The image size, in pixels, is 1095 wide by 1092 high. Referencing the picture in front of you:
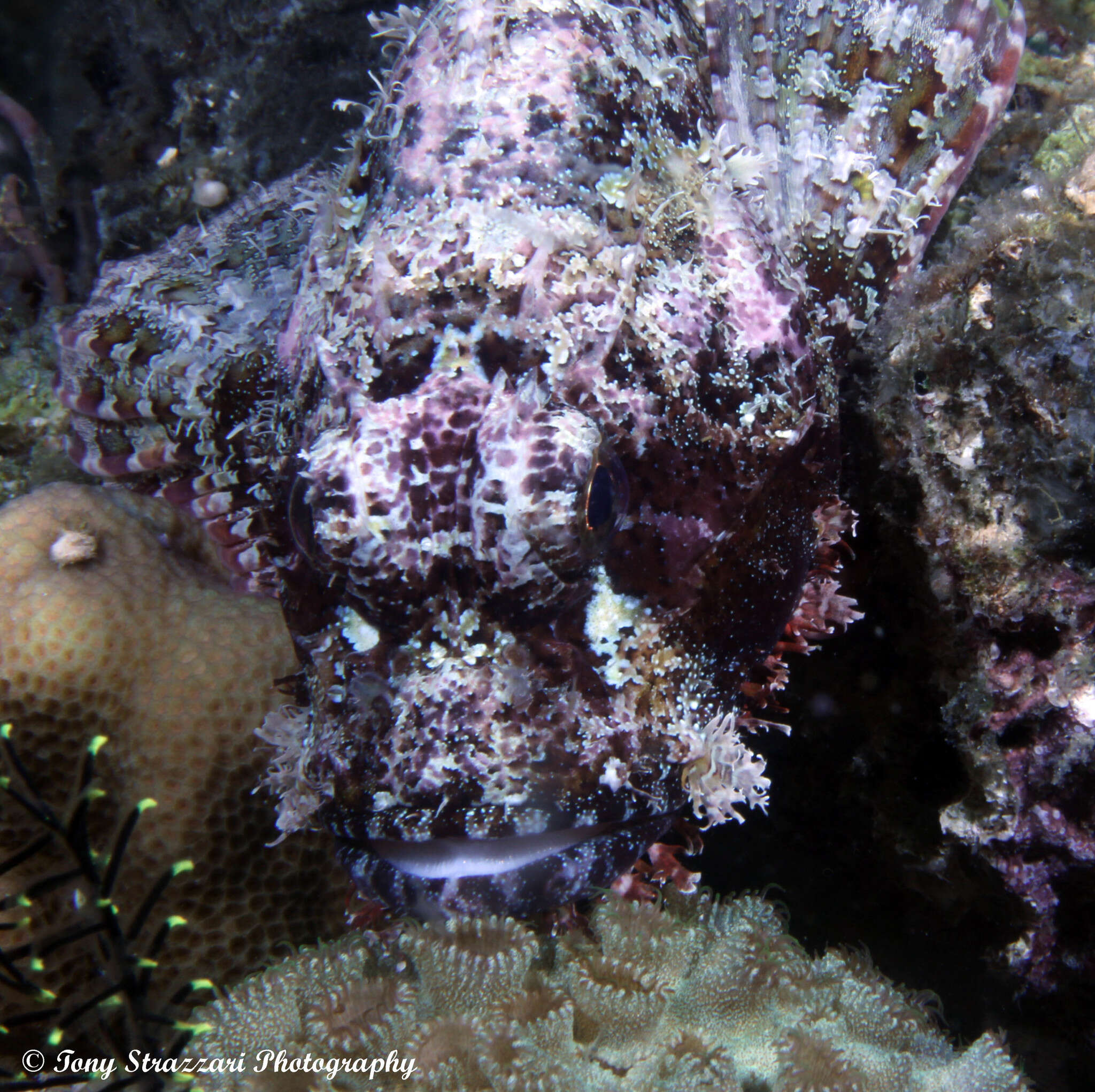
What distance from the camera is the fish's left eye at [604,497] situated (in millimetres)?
2457

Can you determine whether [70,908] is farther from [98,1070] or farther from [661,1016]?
[661,1016]

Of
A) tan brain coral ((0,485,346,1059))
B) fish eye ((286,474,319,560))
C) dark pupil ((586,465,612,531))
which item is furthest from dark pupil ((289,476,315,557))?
tan brain coral ((0,485,346,1059))

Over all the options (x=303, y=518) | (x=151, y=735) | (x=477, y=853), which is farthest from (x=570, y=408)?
(x=151, y=735)

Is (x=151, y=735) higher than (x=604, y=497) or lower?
lower

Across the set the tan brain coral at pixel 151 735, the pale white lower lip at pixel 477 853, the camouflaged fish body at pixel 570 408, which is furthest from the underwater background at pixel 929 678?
the pale white lower lip at pixel 477 853

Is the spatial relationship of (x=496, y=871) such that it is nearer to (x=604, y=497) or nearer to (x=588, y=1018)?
(x=588, y=1018)

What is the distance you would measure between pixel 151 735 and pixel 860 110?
4.46 m

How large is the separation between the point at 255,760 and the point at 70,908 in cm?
100

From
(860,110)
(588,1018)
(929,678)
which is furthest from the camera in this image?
(860,110)

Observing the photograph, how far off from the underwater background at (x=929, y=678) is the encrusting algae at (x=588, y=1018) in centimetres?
49

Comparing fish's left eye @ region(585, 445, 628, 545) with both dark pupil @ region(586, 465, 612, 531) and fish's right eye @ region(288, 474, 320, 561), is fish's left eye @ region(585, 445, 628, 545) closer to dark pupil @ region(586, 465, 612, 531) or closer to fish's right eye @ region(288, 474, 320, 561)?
dark pupil @ region(586, 465, 612, 531)

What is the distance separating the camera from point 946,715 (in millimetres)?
3059

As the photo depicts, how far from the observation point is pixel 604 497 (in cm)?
251

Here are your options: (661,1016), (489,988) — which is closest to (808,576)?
(661,1016)
